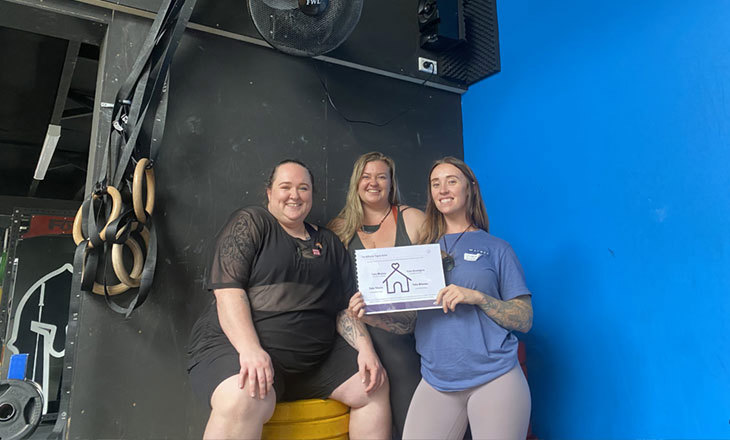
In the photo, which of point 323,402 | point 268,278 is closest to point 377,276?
point 268,278

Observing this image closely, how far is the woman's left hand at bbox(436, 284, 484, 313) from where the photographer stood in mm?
1694

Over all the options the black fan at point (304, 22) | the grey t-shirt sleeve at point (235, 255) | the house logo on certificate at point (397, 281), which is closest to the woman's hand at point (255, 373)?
the grey t-shirt sleeve at point (235, 255)

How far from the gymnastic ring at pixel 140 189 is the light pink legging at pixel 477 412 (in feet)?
4.65

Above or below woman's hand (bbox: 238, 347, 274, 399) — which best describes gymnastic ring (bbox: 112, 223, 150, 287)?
above

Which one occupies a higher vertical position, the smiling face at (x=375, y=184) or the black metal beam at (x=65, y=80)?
the black metal beam at (x=65, y=80)

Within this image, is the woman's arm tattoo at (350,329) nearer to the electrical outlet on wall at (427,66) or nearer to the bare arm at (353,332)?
the bare arm at (353,332)

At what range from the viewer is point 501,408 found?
1607 millimetres

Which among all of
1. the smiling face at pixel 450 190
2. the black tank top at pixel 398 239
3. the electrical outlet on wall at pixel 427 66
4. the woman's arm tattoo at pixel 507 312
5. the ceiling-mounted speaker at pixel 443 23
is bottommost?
the woman's arm tattoo at pixel 507 312

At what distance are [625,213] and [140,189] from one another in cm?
220

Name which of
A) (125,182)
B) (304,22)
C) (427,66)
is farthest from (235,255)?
(427,66)

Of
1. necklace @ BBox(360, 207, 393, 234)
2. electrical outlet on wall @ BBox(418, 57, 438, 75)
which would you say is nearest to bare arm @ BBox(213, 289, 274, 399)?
necklace @ BBox(360, 207, 393, 234)

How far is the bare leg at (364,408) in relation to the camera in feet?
6.21

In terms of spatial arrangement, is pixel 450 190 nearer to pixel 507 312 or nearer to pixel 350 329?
pixel 507 312

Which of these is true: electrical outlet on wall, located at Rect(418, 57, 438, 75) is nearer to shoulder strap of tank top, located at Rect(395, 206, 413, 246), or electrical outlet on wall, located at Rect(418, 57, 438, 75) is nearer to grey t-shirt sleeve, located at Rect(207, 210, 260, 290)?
shoulder strap of tank top, located at Rect(395, 206, 413, 246)
